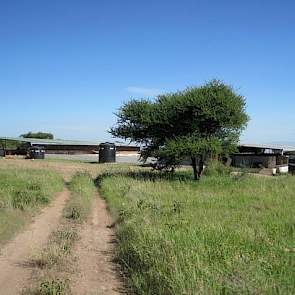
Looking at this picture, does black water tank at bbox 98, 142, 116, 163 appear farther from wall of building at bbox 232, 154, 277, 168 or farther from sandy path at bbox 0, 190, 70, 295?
sandy path at bbox 0, 190, 70, 295

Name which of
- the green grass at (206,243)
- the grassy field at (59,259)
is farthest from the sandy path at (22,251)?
the green grass at (206,243)

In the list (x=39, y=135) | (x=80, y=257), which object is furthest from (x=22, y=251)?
(x=39, y=135)

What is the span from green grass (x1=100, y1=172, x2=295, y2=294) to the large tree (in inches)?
370

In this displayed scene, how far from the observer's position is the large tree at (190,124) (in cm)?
3075

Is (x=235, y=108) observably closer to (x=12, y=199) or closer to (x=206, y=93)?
(x=206, y=93)

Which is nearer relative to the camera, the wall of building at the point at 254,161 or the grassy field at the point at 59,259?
the grassy field at the point at 59,259

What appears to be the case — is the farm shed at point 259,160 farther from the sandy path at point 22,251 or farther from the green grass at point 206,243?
the sandy path at point 22,251

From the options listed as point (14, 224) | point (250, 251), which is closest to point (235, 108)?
point (14, 224)

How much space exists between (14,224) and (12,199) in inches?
193

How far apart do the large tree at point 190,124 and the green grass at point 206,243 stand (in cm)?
940

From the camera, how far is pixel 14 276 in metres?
9.59

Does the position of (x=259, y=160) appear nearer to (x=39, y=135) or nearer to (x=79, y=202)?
(x=79, y=202)

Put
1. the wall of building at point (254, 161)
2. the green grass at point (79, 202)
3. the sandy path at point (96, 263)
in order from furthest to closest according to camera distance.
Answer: the wall of building at point (254, 161), the green grass at point (79, 202), the sandy path at point (96, 263)

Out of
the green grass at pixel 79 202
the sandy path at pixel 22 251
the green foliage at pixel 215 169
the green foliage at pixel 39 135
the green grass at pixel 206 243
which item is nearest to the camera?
the green grass at pixel 206 243
